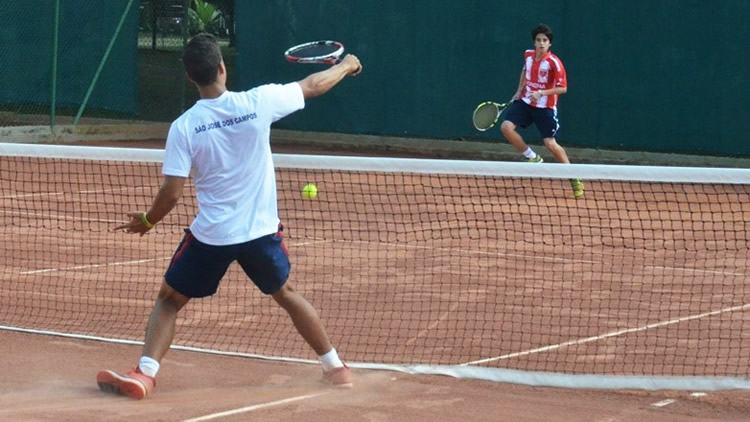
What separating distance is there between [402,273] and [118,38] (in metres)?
12.9

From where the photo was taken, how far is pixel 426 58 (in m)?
18.7

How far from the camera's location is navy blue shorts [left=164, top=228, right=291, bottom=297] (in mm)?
5406

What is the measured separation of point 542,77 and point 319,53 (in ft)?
24.7

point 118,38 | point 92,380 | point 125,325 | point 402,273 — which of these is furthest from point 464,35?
point 92,380

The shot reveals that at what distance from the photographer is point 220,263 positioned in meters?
5.45

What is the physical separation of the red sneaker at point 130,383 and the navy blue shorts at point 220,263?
1.27ft

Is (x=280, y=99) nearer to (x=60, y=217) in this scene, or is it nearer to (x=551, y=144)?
(x=60, y=217)

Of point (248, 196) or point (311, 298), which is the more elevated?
point (248, 196)

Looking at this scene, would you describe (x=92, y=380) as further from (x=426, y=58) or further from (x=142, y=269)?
(x=426, y=58)

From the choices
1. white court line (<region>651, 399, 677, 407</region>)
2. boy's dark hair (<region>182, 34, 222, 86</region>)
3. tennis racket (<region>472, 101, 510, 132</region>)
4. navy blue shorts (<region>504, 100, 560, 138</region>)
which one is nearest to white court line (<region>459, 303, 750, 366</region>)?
white court line (<region>651, 399, 677, 407</region>)

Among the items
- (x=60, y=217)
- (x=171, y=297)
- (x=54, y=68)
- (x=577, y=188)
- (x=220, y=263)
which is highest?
(x=220, y=263)

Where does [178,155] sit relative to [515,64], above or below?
above

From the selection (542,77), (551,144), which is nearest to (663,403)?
(551,144)

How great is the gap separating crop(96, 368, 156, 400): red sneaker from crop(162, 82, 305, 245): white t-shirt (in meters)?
0.62
